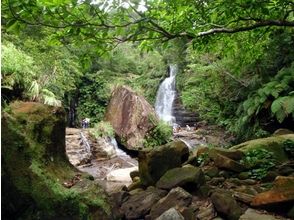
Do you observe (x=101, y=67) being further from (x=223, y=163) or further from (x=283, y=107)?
(x=223, y=163)

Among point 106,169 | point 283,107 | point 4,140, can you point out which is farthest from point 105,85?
point 4,140

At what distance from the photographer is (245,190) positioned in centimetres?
539

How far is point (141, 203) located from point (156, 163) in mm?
859

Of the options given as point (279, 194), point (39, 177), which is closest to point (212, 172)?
point (279, 194)

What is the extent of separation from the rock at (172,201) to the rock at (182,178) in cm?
31

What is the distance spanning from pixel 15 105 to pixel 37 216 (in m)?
1.98

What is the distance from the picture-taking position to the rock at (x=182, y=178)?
5652mm

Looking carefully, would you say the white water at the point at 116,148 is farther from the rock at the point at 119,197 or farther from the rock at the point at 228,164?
the rock at the point at 228,164

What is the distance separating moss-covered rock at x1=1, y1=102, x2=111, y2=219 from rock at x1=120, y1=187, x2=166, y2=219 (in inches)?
40.2

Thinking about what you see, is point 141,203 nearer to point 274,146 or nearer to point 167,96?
point 274,146

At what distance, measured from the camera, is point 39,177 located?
12.7ft

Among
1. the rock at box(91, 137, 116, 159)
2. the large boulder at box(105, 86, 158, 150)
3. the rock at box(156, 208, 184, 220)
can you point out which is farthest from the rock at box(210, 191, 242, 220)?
the large boulder at box(105, 86, 158, 150)

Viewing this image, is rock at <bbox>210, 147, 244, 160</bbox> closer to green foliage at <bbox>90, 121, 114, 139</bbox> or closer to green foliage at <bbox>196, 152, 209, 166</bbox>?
green foliage at <bbox>196, 152, 209, 166</bbox>

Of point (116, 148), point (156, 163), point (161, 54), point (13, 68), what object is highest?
point (161, 54)
